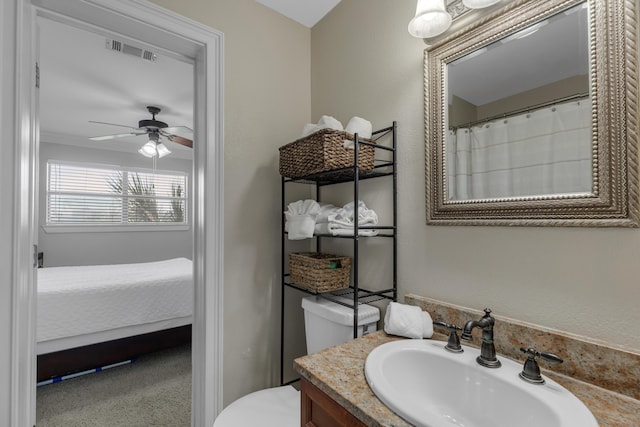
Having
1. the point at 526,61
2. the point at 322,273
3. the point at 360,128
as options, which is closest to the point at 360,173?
the point at 360,128

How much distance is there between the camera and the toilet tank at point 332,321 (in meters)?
1.29

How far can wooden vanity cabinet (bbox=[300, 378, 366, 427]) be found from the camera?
740 millimetres

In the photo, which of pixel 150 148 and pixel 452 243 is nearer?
pixel 452 243

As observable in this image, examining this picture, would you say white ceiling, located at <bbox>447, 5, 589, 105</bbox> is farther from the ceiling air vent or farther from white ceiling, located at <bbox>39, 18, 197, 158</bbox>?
the ceiling air vent

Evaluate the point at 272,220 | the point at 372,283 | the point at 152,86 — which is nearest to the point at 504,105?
the point at 372,283

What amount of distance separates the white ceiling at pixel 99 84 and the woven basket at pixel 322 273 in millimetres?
1216

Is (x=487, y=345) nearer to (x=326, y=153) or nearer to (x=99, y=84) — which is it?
(x=326, y=153)

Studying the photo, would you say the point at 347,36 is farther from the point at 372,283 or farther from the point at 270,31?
the point at 372,283

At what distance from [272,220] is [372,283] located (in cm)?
64

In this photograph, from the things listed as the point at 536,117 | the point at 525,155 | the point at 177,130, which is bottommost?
the point at 525,155

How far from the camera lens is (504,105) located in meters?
0.99

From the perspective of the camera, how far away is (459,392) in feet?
2.88

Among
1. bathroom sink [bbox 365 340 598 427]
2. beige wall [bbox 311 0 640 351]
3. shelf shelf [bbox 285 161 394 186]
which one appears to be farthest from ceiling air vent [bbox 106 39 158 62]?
bathroom sink [bbox 365 340 598 427]

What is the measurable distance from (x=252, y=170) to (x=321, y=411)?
116 centimetres
